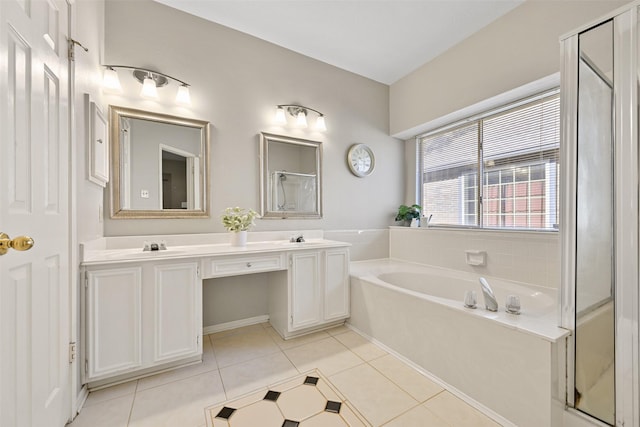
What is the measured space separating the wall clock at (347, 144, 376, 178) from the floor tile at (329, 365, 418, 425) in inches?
87.0

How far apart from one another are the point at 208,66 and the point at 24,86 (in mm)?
1724

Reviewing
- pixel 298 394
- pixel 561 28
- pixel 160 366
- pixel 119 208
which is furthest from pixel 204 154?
pixel 561 28

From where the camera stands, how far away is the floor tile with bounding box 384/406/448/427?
1359 mm

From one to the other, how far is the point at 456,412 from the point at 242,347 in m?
1.60

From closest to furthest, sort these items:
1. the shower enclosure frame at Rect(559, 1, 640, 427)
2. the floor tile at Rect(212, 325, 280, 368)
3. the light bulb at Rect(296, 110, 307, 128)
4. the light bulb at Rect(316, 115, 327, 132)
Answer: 1. the shower enclosure frame at Rect(559, 1, 640, 427)
2. the floor tile at Rect(212, 325, 280, 368)
3. the light bulb at Rect(296, 110, 307, 128)
4. the light bulb at Rect(316, 115, 327, 132)

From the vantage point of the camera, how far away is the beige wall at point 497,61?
6.39 ft

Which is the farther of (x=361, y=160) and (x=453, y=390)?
(x=361, y=160)

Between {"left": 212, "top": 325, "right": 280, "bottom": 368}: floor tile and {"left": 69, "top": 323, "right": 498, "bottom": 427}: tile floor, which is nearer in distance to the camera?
{"left": 69, "top": 323, "right": 498, "bottom": 427}: tile floor

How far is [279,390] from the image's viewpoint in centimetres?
162

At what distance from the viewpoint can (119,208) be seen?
2023mm

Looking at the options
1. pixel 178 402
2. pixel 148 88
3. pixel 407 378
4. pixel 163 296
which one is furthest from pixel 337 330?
pixel 148 88

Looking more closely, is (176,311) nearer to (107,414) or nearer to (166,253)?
(166,253)

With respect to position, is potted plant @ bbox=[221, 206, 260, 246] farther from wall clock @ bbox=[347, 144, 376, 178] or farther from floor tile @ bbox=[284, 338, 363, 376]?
wall clock @ bbox=[347, 144, 376, 178]

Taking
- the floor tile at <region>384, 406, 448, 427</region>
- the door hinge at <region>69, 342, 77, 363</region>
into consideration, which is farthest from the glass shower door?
the door hinge at <region>69, 342, 77, 363</region>
